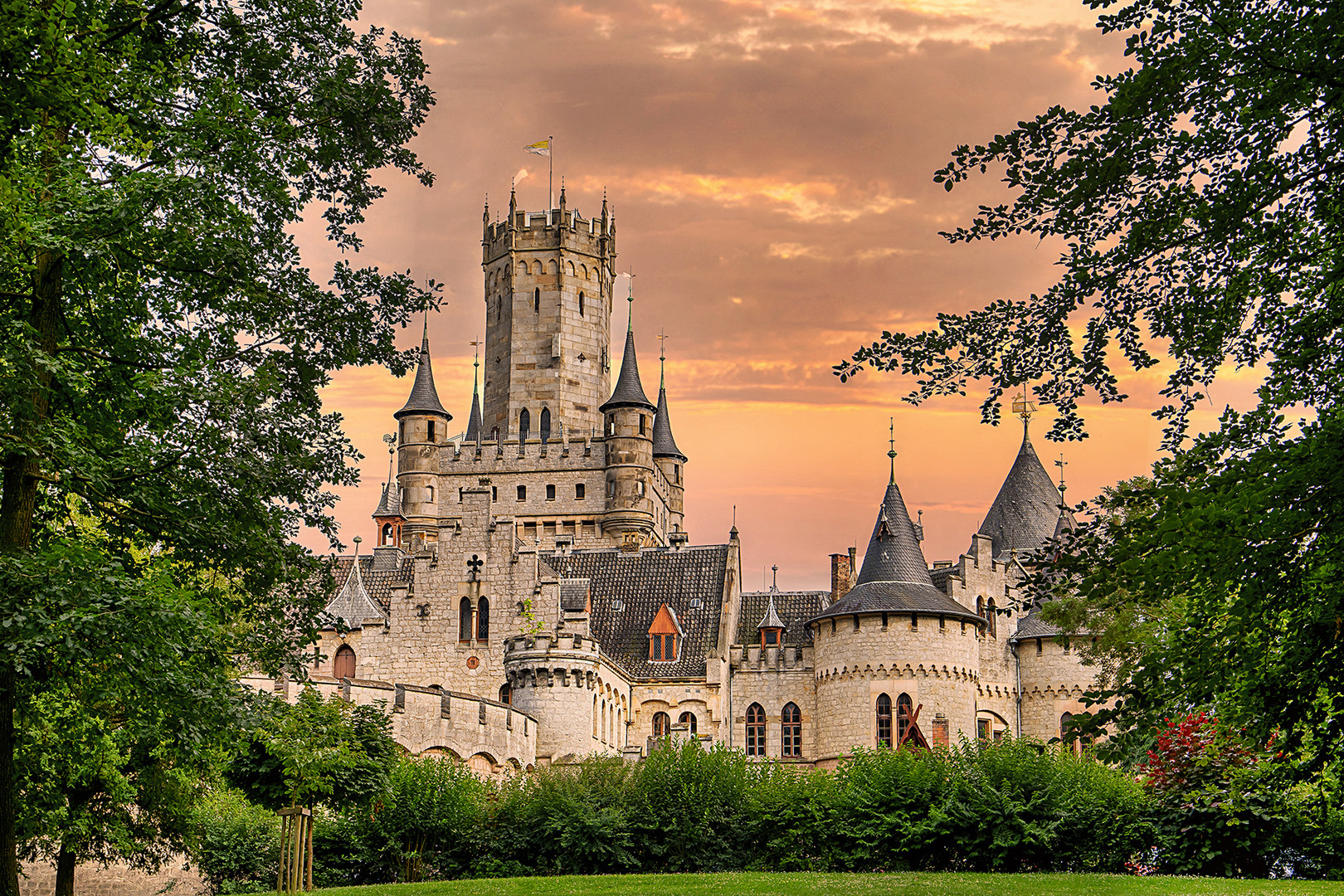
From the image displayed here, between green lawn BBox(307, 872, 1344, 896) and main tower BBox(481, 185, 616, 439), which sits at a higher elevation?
main tower BBox(481, 185, 616, 439)

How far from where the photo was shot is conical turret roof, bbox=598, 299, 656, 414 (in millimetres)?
67500

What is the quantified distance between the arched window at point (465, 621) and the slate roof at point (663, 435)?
26807 millimetres

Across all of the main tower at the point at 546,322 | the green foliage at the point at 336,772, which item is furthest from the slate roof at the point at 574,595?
the green foliage at the point at 336,772

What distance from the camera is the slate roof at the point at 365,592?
159ft

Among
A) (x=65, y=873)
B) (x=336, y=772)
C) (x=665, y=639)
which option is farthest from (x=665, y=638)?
(x=65, y=873)

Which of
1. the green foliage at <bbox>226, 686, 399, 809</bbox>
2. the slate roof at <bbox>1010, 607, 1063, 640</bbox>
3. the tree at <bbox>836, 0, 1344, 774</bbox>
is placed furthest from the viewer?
the slate roof at <bbox>1010, 607, 1063, 640</bbox>

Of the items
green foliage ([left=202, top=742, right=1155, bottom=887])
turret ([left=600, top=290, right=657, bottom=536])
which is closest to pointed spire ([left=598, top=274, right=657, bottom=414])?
turret ([left=600, top=290, right=657, bottom=536])

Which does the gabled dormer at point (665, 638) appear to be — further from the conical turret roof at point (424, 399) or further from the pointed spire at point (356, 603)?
the conical turret roof at point (424, 399)

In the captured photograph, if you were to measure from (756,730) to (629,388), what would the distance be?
21.9 meters

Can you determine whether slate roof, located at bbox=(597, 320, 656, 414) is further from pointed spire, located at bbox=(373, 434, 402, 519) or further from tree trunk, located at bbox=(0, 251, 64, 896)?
tree trunk, located at bbox=(0, 251, 64, 896)

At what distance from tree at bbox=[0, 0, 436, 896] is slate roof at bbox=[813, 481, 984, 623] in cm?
3235

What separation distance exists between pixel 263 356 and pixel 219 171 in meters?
3.01

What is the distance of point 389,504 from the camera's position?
7562 cm

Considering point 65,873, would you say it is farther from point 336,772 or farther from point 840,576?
point 840,576
